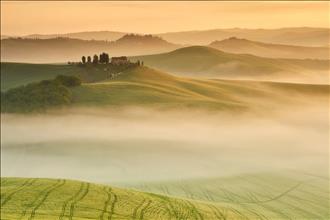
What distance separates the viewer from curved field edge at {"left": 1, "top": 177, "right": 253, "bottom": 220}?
2956 centimetres

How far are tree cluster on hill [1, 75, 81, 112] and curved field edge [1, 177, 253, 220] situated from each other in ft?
363

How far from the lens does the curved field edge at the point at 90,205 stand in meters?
29.6

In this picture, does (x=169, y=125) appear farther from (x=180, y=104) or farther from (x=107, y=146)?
(x=107, y=146)

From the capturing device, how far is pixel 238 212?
105ft

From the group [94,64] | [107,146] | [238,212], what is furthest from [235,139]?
[238,212]

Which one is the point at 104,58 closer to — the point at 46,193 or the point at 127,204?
the point at 46,193

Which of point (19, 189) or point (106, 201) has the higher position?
point (106, 201)

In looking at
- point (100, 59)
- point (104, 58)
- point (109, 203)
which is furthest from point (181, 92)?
point (109, 203)

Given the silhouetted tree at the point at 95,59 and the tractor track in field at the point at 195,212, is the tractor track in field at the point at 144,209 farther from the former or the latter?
the silhouetted tree at the point at 95,59

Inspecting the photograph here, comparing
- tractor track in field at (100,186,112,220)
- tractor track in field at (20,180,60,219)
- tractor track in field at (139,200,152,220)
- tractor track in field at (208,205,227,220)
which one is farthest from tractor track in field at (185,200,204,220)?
tractor track in field at (20,180,60,219)

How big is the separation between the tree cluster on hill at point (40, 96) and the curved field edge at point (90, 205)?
111 m

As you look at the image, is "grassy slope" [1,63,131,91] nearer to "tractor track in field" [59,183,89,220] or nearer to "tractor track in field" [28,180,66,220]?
"tractor track in field" [28,180,66,220]

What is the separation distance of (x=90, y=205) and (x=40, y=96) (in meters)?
121

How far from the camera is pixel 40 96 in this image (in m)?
149
